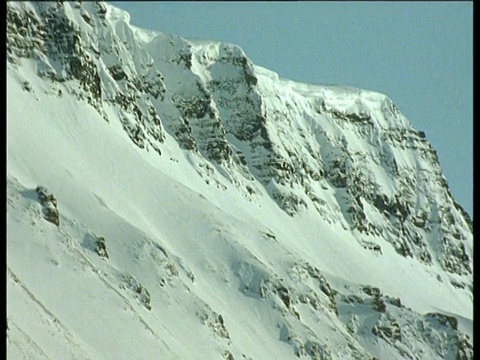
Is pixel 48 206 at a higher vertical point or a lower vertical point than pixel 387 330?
lower

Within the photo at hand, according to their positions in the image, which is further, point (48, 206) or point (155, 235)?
point (155, 235)

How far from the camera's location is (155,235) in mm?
127750

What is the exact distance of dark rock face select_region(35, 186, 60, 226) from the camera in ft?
336

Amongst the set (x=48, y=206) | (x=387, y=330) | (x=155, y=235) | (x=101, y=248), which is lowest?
(x=48, y=206)

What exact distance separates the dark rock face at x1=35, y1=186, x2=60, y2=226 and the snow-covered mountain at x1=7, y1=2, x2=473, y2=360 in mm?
143

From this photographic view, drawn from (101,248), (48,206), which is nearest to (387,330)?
(101,248)

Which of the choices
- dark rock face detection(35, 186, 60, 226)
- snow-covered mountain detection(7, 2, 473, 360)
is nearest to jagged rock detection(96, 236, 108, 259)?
snow-covered mountain detection(7, 2, 473, 360)

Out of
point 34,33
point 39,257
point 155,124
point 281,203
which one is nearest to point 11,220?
point 39,257

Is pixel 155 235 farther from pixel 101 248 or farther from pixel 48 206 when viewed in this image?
pixel 48 206

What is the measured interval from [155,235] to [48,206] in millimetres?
26276

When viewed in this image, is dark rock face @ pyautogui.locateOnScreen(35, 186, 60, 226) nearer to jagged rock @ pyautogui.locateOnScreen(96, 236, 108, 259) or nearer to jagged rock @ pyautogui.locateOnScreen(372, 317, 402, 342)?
jagged rock @ pyautogui.locateOnScreen(96, 236, 108, 259)

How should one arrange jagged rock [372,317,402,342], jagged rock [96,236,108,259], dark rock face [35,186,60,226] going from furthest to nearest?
jagged rock [372,317,402,342] < jagged rock [96,236,108,259] < dark rock face [35,186,60,226]

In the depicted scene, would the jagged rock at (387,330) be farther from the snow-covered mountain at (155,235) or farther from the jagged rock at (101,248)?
the jagged rock at (101,248)
